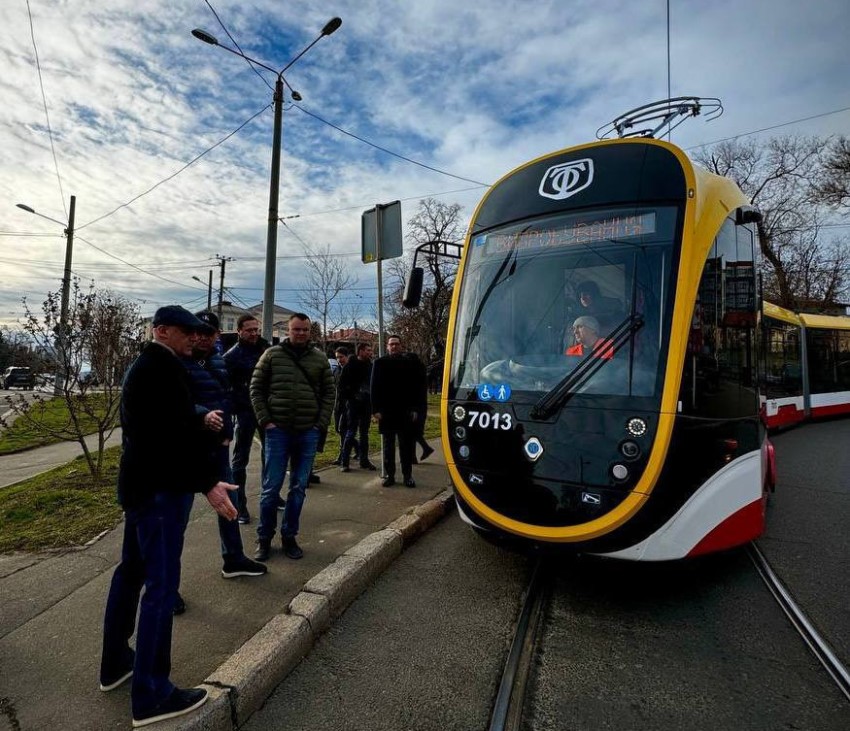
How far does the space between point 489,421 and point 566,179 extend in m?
1.98

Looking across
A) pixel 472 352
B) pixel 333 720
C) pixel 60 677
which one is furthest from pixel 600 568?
pixel 60 677

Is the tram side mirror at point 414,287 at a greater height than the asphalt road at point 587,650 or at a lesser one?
greater

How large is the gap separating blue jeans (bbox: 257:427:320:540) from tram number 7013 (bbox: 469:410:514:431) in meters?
1.37

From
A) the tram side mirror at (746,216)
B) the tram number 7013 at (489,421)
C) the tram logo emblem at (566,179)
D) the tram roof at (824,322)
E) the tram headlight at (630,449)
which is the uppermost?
the tram roof at (824,322)

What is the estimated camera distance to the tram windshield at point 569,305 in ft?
10.7

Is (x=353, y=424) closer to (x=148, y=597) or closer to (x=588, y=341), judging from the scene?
(x=588, y=341)

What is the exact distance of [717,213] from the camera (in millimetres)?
3584

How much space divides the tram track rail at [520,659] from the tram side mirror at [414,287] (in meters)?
2.69

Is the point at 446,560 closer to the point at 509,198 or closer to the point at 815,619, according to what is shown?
the point at 815,619

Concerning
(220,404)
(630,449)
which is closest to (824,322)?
(630,449)

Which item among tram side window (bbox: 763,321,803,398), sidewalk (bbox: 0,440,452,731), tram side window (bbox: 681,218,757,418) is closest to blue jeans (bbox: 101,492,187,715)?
sidewalk (bbox: 0,440,452,731)

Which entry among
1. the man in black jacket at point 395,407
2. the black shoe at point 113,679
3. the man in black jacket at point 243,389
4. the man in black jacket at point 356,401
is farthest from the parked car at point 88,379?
the black shoe at point 113,679

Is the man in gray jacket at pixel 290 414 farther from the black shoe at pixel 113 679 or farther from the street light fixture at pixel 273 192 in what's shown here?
the street light fixture at pixel 273 192

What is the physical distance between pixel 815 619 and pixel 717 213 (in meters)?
2.75
